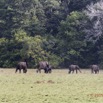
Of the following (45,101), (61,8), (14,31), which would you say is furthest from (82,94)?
(61,8)

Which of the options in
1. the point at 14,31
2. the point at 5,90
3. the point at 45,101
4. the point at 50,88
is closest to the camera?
the point at 45,101

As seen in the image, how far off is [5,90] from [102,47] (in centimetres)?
3205

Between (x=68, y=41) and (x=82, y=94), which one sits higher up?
(x=68, y=41)

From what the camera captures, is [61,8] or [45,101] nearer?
[45,101]

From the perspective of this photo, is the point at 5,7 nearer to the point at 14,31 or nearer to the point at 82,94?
the point at 14,31

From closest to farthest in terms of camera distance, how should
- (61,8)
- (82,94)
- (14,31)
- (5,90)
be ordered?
(82,94) → (5,90) → (14,31) → (61,8)

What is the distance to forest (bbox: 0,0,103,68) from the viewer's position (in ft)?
164

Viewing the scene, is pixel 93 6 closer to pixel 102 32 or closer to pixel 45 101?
pixel 102 32

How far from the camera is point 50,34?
52.8 meters

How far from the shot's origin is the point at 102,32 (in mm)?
50812

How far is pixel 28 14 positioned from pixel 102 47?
30.7ft

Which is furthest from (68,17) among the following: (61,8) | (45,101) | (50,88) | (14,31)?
(45,101)

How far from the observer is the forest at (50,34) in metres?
50.1

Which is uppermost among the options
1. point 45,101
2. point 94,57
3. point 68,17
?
point 68,17
